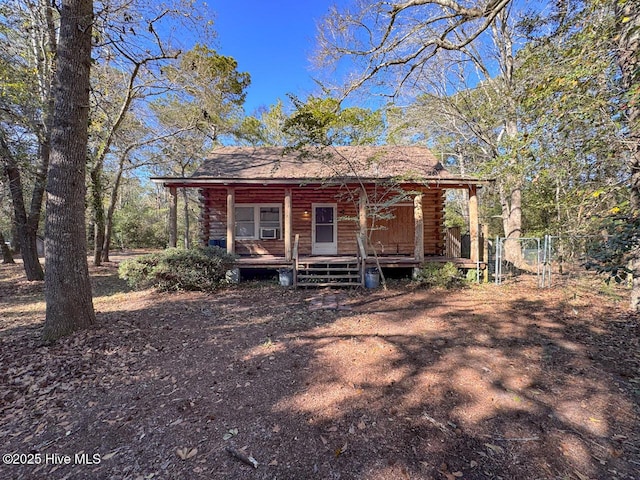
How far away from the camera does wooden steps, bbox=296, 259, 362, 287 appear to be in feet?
29.2

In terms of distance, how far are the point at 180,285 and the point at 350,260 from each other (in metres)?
5.21

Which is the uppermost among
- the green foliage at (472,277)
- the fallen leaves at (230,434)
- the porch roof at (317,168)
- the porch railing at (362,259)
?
the porch roof at (317,168)

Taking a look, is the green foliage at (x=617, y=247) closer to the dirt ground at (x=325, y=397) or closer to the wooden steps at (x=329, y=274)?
the dirt ground at (x=325, y=397)

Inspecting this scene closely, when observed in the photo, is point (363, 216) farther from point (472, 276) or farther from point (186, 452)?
point (186, 452)

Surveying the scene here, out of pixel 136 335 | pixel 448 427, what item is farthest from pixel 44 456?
pixel 448 427

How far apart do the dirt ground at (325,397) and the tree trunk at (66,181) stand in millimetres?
545

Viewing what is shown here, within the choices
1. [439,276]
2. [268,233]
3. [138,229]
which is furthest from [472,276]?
[138,229]

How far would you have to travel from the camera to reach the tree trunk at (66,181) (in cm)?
470

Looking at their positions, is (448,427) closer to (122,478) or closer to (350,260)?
(122,478)

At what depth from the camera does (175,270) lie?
324 inches

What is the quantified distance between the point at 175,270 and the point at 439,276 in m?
7.64

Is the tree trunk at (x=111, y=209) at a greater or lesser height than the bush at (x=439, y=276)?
greater

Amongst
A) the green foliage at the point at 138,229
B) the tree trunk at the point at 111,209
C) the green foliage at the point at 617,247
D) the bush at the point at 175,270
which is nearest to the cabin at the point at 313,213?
the bush at the point at 175,270

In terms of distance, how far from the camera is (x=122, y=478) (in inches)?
89.8
